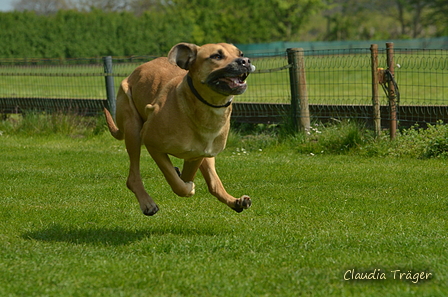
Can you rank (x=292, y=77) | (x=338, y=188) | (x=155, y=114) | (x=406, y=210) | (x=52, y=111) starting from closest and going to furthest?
(x=155, y=114)
(x=406, y=210)
(x=338, y=188)
(x=292, y=77)
(x=52, y=111)

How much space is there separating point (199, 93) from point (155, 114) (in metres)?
0.47

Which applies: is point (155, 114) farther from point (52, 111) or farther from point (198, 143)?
point (52, 111)

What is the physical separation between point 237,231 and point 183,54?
5.34ft

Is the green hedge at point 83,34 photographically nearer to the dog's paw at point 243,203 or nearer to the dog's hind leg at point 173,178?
the dog's hind leg at point 173,178

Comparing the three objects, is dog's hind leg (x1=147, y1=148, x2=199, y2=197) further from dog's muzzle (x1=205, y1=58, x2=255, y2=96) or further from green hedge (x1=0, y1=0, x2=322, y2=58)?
green hedge (x1=0, y1=0, x2=322, y2=58)

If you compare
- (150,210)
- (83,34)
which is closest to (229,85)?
(150,210)

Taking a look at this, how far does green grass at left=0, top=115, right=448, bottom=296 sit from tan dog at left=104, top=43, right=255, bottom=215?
0.49 meters

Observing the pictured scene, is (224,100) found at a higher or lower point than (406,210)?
higher

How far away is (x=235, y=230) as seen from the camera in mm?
5789

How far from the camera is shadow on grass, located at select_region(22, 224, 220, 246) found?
18.1 feet

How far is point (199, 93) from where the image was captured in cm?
521

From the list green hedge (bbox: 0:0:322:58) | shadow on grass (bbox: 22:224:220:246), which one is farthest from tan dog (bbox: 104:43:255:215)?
green hedge (bbox: 0:0:322:58)

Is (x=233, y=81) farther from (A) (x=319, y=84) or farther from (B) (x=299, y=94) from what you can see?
(A) (x=319, y=84)

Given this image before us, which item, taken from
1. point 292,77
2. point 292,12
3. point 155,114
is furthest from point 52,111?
point 292,12
